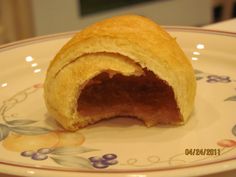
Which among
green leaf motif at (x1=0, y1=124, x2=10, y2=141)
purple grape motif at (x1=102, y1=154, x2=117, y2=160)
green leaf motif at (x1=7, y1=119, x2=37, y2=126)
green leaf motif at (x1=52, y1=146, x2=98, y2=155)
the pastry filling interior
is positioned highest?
the pastry filling interior

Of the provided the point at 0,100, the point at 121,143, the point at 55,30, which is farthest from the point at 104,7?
the point at 121,143

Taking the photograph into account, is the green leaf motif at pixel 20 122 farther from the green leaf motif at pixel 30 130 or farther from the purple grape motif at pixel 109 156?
the purple grape motif at pixel 109 156

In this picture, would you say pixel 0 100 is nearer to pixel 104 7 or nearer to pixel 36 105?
pixel 36 105
